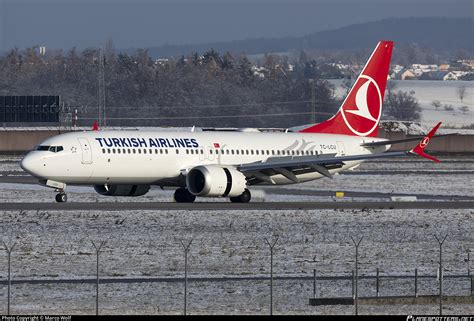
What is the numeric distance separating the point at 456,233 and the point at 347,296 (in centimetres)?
1620

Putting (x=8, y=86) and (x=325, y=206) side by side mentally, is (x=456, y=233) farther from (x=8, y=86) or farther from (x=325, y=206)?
(x=8, y=86)

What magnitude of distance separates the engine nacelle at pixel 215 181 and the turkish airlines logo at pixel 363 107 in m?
10.9

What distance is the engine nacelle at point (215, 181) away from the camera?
185ft

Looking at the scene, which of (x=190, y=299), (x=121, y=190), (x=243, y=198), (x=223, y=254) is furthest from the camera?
(x=121, y=190)

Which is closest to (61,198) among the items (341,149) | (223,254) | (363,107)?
(341,149)

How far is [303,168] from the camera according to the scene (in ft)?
199

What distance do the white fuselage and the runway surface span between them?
4.47 feet

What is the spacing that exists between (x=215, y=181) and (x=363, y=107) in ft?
45.2

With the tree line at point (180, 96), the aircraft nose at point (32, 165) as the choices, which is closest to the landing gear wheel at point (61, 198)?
the aircraft nose at point (32, 165)

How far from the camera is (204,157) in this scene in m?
59.6

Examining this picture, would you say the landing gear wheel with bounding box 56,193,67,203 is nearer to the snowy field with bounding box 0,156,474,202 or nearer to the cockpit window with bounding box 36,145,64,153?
the cockpit window with bounding box 36,145,64,153

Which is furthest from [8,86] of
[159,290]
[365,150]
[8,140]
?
[159,290]

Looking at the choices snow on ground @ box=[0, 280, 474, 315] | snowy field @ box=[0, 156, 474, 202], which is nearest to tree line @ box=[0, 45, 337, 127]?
snowy field @ box=[0, 156, 474, 202]

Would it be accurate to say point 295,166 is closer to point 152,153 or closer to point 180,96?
point 152,153
